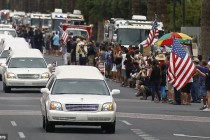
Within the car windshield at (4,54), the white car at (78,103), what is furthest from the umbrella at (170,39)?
the white car at (78,103)

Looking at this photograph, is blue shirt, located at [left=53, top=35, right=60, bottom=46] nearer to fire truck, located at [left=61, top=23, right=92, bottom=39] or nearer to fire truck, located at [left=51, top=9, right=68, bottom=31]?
fire truck, located at [left=61, top=23, right=92, bottom=39]

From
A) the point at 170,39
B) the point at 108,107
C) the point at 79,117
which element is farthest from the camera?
the point at 170,39

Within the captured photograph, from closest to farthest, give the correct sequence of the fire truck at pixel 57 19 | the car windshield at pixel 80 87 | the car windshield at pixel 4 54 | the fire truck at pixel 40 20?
the car windshield at pixel 80 87, the car windshield at pixel 4 54, the fire truck at pixel 57 19, the fire truck at pixel 40 20

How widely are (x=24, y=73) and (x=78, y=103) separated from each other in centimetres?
1732

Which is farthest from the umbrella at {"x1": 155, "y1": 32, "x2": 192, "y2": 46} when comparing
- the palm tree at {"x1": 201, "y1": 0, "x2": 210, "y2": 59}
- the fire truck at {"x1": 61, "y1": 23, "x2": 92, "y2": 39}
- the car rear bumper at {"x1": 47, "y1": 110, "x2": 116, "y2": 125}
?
the fire truck at {"x1": 61, "y1": 23, "x2": 92, "y2": 39}

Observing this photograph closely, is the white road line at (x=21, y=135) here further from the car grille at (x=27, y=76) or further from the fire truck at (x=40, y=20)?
the fire truck at (x=40, y=20)

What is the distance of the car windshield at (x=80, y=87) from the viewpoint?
2731cm

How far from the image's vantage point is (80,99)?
2650cm

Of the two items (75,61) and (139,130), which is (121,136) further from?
(75,61)

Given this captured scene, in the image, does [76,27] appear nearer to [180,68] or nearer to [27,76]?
[27,76]

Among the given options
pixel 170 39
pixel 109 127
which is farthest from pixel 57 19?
pixel 109 127

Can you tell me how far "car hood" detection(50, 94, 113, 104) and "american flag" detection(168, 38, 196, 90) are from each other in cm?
1269

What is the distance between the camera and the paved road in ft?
86.9

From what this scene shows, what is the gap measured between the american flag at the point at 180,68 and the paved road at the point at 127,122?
2.99ft
